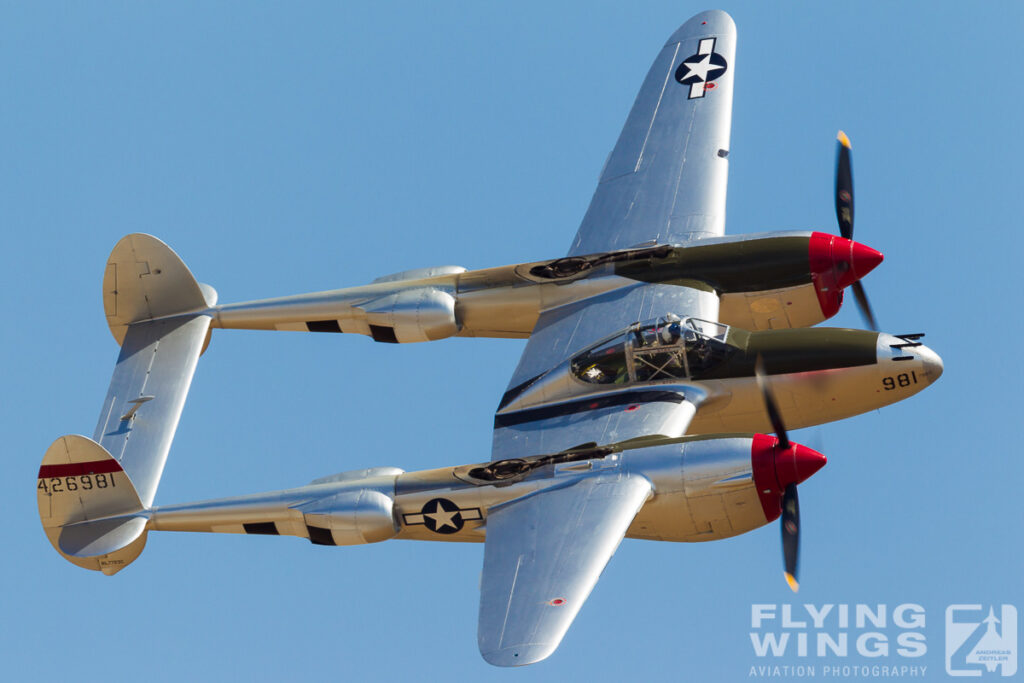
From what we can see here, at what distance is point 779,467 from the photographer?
3206cm

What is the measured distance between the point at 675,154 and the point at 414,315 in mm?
6552

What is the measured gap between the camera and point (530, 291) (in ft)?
127

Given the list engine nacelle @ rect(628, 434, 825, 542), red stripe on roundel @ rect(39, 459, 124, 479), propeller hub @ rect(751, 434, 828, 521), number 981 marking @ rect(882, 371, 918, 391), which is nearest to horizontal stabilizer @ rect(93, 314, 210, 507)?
red stripe on roundel @ rect(39, 459, 124, 479)

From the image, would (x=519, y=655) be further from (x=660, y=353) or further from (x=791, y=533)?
(x=660, y=353)

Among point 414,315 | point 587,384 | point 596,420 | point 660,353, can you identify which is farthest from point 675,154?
point 596,420

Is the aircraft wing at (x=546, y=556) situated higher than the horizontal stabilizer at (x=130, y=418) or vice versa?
the horizontal stabilizer at (x=130, y=418)

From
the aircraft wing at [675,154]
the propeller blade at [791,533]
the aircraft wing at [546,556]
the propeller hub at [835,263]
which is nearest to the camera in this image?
the aircraft wing at [546,556]

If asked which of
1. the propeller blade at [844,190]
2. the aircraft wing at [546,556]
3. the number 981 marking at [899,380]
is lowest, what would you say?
the aircraft wing at [546,556]

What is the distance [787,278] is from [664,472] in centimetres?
649

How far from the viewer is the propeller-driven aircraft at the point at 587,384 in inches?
1271

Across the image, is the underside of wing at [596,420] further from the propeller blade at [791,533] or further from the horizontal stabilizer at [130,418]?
the horizontal stabilizer at [130,418]

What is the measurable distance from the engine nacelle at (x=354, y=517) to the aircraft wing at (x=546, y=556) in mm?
1866

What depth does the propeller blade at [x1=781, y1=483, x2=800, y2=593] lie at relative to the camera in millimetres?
31859

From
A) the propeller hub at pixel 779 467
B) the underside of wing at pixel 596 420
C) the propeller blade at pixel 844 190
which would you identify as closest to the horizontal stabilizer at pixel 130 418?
the underside of wing at pixel 596 420
